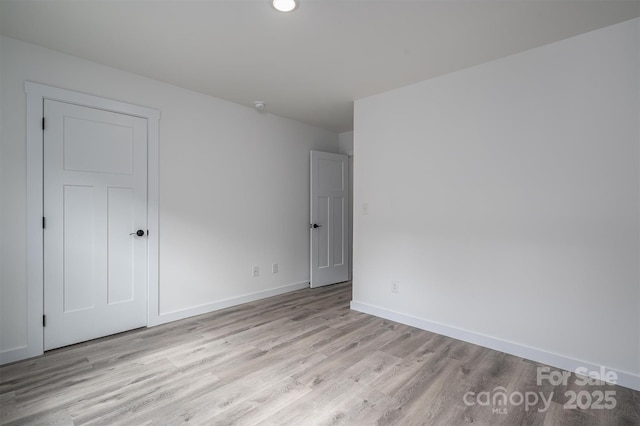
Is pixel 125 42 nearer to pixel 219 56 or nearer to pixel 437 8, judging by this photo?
pixel 219 56

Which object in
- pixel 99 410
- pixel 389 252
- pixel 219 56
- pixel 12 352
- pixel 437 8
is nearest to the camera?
pixel 99 410

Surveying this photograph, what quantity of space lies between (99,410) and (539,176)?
3.40 metres

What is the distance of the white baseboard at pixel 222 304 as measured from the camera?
3.32m

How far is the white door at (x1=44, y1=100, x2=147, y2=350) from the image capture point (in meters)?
2.65

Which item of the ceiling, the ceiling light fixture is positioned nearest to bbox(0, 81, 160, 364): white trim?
the ceiling

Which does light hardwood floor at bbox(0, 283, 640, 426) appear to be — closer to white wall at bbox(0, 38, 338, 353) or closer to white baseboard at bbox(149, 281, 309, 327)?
white baseboard at bbox(149, 281, 309, 327)

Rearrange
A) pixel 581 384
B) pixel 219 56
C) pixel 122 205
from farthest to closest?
pixel 122 205 < pixel 219 56 < pixel 581 384

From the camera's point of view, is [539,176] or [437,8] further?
[539,176]

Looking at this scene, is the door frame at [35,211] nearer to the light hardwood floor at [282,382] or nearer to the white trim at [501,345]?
the light hardwood floor at [282,382]

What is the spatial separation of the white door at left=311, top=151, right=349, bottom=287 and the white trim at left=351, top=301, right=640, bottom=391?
4.24ft

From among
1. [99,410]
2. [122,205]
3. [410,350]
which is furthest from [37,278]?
[410,350]

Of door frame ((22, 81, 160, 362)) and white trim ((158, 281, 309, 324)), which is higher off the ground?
door frame ((22, 81, 160, 362))

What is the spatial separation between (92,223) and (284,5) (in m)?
2.41

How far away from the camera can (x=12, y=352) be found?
8.05 feet
